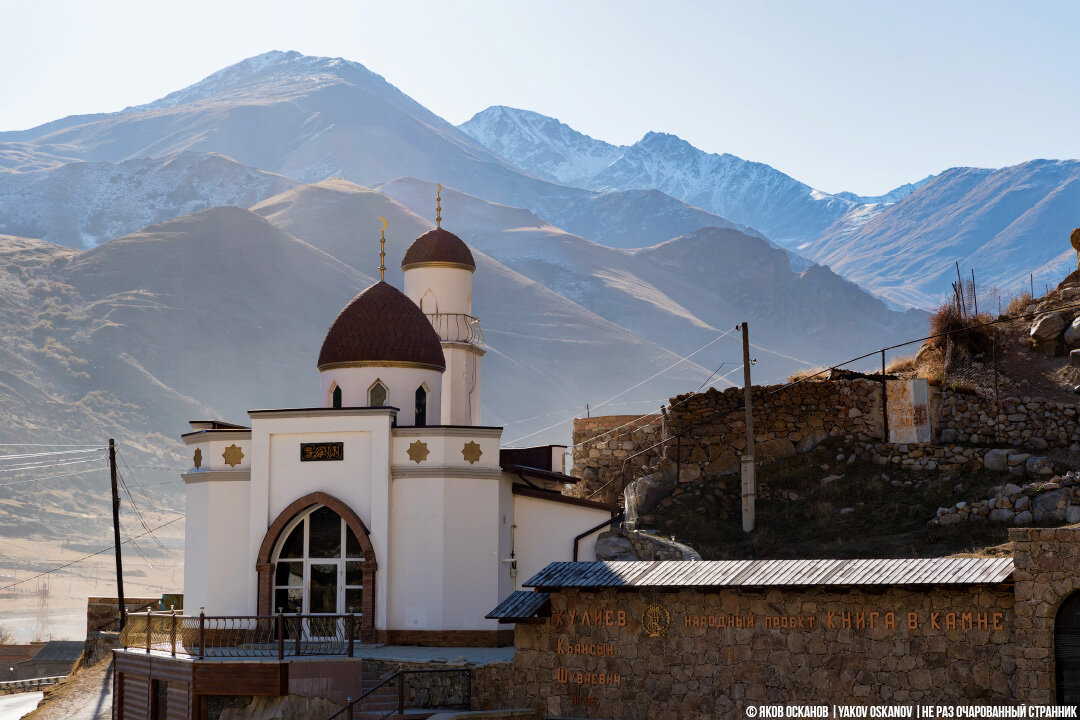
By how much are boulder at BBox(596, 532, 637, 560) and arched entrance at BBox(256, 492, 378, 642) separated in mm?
5269

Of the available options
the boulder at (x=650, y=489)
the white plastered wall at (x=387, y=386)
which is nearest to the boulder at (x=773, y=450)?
the boulder at (x=650, y=489)

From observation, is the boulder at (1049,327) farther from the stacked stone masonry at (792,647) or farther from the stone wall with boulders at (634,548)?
the stacked stone masonry at (792,647)

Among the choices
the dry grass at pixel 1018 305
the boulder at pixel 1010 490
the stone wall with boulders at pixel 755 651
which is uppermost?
the dry grass at pixel 1018 305

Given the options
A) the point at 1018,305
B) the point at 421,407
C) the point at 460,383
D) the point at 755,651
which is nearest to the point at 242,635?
the point at 421,407

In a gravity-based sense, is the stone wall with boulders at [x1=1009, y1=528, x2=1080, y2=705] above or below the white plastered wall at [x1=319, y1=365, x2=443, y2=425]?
below

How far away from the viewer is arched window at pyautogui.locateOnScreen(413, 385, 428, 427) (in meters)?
29.1

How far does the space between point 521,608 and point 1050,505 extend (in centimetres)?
1390

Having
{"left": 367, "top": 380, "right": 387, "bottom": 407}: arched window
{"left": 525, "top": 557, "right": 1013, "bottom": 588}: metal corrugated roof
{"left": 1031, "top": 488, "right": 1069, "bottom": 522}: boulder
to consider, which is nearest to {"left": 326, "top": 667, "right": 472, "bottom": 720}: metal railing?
{"left": 525, "top": 557, "right": 1013, "bottom": 588}: metal corrugated roof

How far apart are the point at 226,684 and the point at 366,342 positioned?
1023 cm

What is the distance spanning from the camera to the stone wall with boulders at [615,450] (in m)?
36.7

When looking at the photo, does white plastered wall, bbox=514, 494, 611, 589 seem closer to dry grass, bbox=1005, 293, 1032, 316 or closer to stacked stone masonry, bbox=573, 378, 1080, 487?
stacked stone masonry, bbox=573, 378, 1080, 487

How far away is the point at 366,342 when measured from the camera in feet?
95.7

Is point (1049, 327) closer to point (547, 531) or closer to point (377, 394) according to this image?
point (547, 531)

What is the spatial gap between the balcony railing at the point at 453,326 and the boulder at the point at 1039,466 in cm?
1514
